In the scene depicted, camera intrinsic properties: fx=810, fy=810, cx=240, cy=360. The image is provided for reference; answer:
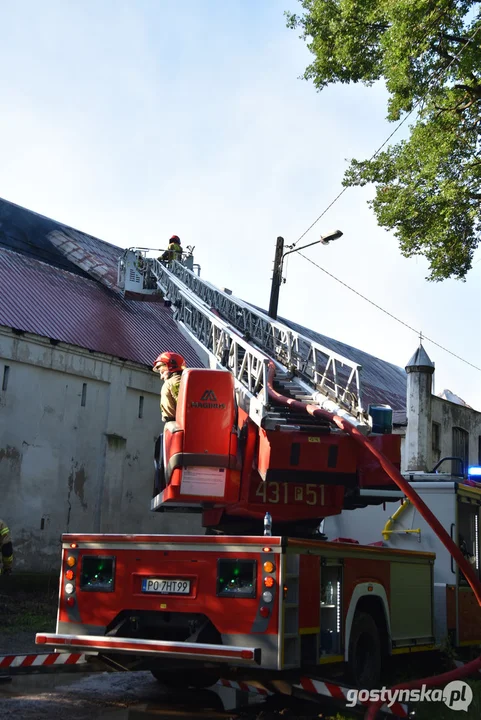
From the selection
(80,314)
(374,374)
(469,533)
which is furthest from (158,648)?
(374,374)

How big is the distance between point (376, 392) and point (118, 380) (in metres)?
14.5

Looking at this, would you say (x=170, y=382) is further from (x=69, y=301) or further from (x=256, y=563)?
(x=69, y=301)

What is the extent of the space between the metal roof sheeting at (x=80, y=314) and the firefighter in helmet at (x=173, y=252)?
2176mm

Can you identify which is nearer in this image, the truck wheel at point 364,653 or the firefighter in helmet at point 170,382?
the truck wheel at point 364,653

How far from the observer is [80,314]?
20484 mm

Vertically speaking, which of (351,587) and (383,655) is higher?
(351,587)

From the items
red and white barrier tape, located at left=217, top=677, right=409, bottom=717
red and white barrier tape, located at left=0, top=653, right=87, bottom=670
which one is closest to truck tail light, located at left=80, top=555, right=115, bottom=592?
red and white barrier tape, located at left=0, top=653, right=87, bottom=670

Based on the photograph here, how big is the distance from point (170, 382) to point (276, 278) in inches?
348

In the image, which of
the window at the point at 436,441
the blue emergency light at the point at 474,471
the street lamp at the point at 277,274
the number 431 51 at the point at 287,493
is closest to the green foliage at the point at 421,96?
the street lamp at the point at 277,274

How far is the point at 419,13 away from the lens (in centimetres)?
1160

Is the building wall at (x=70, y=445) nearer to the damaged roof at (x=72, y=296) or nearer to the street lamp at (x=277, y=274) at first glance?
the damaged roof at (x=72, y=296)

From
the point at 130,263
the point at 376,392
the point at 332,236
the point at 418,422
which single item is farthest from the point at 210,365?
the point at 376,392

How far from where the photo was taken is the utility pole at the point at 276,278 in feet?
57.4

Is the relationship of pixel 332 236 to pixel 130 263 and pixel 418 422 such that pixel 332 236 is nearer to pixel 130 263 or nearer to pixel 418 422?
pixel 130 263
